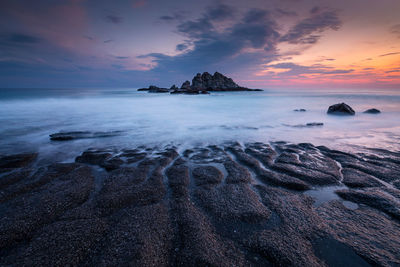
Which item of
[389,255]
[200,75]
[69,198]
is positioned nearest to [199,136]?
[69,198]

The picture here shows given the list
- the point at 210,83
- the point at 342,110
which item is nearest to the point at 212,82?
the point at 210,83

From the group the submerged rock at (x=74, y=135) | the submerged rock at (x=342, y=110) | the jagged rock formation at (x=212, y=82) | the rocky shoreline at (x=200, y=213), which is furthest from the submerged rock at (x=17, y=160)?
the jagged rock formation at (x=212, y=82)

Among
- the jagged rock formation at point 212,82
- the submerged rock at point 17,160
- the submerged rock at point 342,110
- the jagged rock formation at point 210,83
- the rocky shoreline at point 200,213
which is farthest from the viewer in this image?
the jagged rock formation at point 212,82

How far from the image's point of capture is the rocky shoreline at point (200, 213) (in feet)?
7.47

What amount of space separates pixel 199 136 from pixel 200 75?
4105 inches

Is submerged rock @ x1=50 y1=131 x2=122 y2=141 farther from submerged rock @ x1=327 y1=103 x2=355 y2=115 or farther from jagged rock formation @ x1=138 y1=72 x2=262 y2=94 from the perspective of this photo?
jagged rock formation @ x1=138 y1=72 x2=262 y2=94

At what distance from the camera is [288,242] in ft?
8.17

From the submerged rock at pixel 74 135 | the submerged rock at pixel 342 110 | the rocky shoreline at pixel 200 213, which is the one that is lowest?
the submerged rock at pixel 74 135

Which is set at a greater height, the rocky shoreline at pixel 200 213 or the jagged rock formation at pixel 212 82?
the jagged rock formation at pixel 212 82

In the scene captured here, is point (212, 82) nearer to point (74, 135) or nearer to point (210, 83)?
point (210, 83)

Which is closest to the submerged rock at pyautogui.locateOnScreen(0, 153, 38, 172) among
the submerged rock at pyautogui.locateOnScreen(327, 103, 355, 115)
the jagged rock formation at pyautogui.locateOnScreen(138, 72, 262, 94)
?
the submerged rock at pyautogui.locateOnScreen(327, 103, 355, 115)

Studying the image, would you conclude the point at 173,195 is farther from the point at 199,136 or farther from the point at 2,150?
the point at 2,150

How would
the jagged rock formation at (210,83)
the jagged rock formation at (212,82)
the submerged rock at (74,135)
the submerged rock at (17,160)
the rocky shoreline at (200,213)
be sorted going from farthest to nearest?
the jagged rock formation at (212,82)
the jagged rock formation at (210,83)
the submerged rock at (74,135)
the submerged rock at (17,160)
the rocky shoreline at (200,213)

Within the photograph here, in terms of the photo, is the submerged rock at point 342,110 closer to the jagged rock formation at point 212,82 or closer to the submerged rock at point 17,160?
the submerged rock at point 17,160
